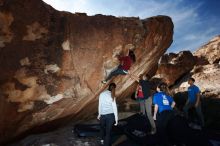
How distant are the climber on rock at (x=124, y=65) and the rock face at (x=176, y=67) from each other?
11.0 m

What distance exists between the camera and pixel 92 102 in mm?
10195

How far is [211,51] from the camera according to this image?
24.8 m

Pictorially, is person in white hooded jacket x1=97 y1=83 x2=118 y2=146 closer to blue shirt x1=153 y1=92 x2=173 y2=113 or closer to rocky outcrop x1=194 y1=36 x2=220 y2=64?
blue shirt x1=153 y1=92 x2=173 y2=113

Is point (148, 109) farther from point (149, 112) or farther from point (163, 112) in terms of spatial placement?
point (163, 112)

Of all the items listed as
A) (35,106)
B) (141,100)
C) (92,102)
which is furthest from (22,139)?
(141,100)

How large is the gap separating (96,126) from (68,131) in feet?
3.11

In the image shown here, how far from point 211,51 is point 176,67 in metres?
4.97

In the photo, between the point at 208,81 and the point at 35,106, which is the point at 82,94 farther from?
the point at 208,81

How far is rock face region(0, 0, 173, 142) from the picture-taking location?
7.90 m

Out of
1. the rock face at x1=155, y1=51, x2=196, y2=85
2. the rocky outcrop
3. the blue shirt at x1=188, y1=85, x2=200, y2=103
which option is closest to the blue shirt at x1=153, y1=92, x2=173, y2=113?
the blue shirt at x1=188, y1=85, x2=200, y2=103

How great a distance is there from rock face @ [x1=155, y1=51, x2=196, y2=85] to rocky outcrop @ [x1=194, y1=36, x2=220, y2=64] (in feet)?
7.13

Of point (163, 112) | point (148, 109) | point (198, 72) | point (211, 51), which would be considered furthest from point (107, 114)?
point (211, 51)

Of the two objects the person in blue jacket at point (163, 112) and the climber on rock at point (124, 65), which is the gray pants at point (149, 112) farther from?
the climber on rock at point (124, 65)

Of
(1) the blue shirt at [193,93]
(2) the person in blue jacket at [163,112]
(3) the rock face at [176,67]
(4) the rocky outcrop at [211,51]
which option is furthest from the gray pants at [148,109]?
(4) the rocky outcrop at [211,51]
